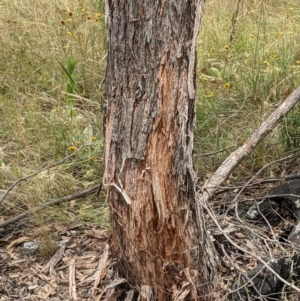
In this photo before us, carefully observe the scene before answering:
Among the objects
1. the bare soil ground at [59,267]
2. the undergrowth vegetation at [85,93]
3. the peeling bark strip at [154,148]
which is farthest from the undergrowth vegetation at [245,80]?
the peeling bark strip at [154,148]

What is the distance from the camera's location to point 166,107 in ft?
6.86

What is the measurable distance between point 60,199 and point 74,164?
39cm

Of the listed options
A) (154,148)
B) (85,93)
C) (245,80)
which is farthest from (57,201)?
(245,80)

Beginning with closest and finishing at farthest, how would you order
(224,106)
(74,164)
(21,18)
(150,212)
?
1. (150,212)
2. (74,164)
3. (224,106)
4. (21,18)

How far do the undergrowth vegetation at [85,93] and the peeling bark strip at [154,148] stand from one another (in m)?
0.75

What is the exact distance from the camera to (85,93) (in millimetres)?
4305

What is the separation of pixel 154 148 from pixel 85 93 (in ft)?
7.39

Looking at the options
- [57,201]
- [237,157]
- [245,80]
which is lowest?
[57,201]

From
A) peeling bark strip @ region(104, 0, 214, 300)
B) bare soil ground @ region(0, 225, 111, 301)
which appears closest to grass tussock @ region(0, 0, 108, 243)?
bare soil ground @ region(0, 225, 111, 301)

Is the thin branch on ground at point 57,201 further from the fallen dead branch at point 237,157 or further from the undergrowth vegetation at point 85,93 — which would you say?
the fallen dead branch at point 237,157

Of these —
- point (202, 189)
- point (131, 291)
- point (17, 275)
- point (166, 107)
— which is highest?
point (166, 107)

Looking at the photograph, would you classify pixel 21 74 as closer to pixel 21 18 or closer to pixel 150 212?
pixel 21 18

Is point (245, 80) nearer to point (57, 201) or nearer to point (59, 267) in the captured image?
point (57, 201)

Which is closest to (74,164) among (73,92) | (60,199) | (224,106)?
(60,199)
